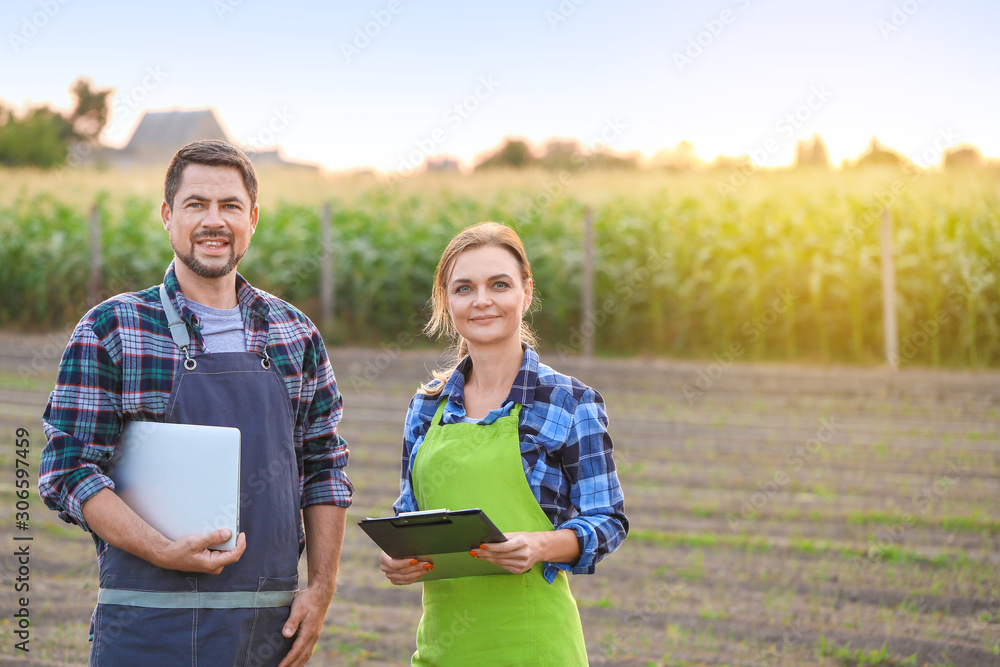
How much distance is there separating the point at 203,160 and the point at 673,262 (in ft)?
41.7

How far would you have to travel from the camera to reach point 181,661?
2.12 m

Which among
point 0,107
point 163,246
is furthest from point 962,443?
point 0,107

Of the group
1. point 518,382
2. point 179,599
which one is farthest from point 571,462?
point 179,599

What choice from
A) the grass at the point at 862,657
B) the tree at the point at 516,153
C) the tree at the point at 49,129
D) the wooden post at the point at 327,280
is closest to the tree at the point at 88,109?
the tree at the point at 49,129

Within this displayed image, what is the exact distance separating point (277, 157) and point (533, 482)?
51.0 metres

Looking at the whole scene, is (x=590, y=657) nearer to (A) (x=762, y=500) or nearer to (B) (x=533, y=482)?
(B) (x=533, y=482)

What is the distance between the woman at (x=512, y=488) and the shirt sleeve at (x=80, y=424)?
69 cm

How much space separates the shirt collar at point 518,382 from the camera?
233cm

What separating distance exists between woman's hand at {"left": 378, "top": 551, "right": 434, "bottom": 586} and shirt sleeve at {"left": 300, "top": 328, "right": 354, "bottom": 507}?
27cm

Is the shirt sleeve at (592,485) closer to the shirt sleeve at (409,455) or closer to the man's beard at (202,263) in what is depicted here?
the shirt sleeve at (409,455)

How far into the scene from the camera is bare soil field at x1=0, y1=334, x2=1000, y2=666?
173 inches

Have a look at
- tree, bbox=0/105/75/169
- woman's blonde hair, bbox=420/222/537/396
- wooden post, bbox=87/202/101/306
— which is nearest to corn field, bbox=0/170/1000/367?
wooden post, bbox=87/202/101/306

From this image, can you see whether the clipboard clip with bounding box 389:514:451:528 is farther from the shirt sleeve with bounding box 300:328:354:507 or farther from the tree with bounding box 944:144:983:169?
the tree with bounding box 944:144:983:169

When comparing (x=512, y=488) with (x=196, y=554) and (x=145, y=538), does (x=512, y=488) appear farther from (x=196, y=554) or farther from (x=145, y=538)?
(x=145, y=538)
